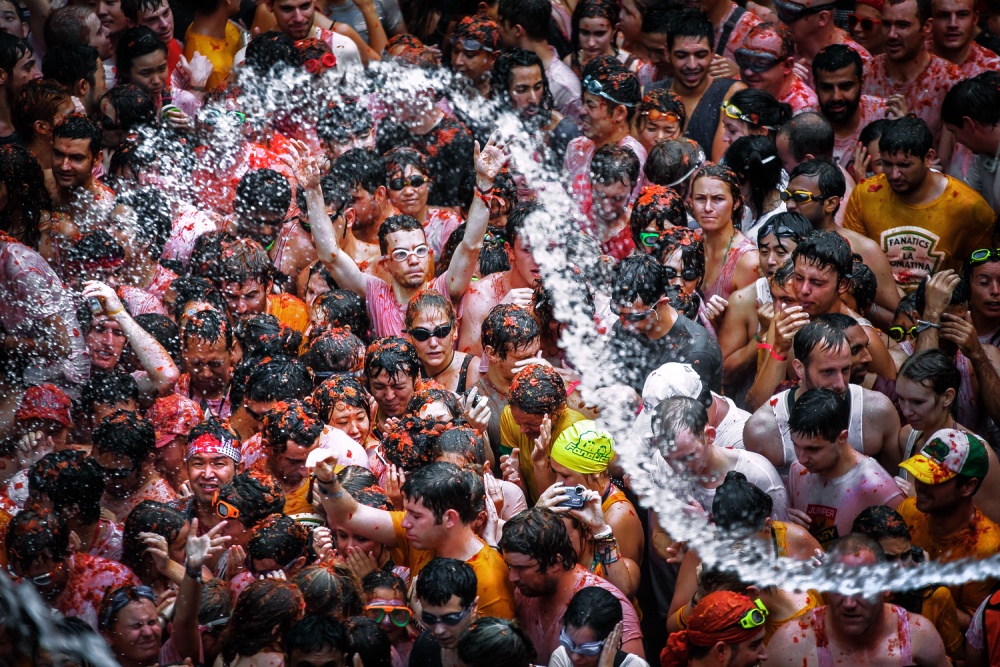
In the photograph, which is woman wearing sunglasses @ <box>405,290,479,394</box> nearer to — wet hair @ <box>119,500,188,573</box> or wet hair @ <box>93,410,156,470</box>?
wet hair @ <box>93,410,156,470</box>

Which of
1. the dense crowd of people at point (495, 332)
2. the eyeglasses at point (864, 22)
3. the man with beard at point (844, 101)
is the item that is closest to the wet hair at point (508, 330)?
the dense crowd of people at point (495, 332)

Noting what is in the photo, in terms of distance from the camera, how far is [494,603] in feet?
16.6

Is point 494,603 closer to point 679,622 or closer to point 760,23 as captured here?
point 679,622

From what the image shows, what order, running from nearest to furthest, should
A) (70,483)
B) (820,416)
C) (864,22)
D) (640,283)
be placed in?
(820,416) < (70,483) < (640,283) < (864,22)

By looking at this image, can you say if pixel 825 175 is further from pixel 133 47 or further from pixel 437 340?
pixel 133 47

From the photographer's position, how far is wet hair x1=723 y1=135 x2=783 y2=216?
7355 mm

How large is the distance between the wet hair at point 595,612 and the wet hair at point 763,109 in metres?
3.93

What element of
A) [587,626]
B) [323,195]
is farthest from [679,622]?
[323,195]

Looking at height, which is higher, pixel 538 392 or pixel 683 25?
pixel 683 25

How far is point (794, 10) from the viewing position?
887 centimetres

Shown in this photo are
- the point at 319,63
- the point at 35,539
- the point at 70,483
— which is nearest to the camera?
the point at 35,539

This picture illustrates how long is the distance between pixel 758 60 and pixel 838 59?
55 cm

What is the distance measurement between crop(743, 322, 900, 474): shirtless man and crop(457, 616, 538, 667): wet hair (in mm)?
1645

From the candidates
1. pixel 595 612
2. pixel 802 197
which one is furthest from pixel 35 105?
pixel 595 612
